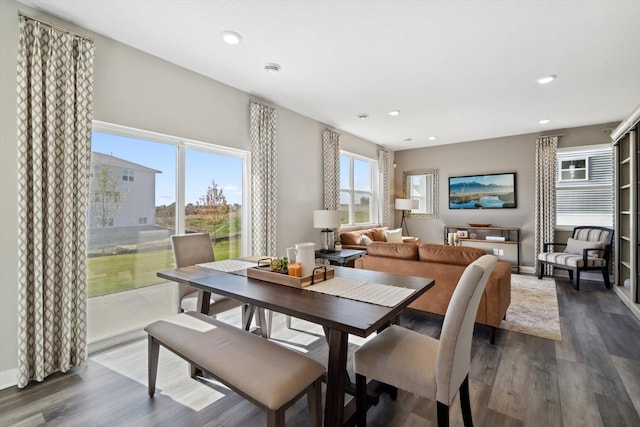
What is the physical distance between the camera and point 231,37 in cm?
252

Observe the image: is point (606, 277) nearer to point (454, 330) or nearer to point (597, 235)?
point (597, 235)

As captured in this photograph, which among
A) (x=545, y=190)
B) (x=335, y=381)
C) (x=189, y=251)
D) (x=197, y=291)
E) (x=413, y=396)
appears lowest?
(x=413, y=396)

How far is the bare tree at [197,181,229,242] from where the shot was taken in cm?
342

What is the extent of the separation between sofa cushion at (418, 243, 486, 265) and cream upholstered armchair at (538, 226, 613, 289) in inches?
114

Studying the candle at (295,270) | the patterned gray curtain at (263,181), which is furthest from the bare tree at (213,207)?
the candle at (295,270)

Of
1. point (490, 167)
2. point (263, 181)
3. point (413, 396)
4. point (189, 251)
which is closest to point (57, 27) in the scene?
point (189, 251)

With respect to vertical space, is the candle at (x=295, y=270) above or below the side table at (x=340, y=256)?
above

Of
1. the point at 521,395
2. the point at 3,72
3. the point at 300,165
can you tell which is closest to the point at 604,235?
the point at 521,395

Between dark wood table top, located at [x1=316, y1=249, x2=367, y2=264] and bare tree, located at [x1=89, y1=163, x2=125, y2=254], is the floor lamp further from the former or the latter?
bare tree, located at [x1=89, y1=163, x2=125, y2=254]

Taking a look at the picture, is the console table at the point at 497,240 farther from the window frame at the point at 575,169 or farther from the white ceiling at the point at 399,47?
the white ceiling at the point at 399,47

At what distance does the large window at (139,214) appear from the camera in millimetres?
2617

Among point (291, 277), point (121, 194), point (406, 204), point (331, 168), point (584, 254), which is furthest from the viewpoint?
point (406, 204)

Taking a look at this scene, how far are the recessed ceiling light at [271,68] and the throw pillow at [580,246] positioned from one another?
526 centimetres

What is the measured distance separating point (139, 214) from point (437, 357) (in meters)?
2.77
